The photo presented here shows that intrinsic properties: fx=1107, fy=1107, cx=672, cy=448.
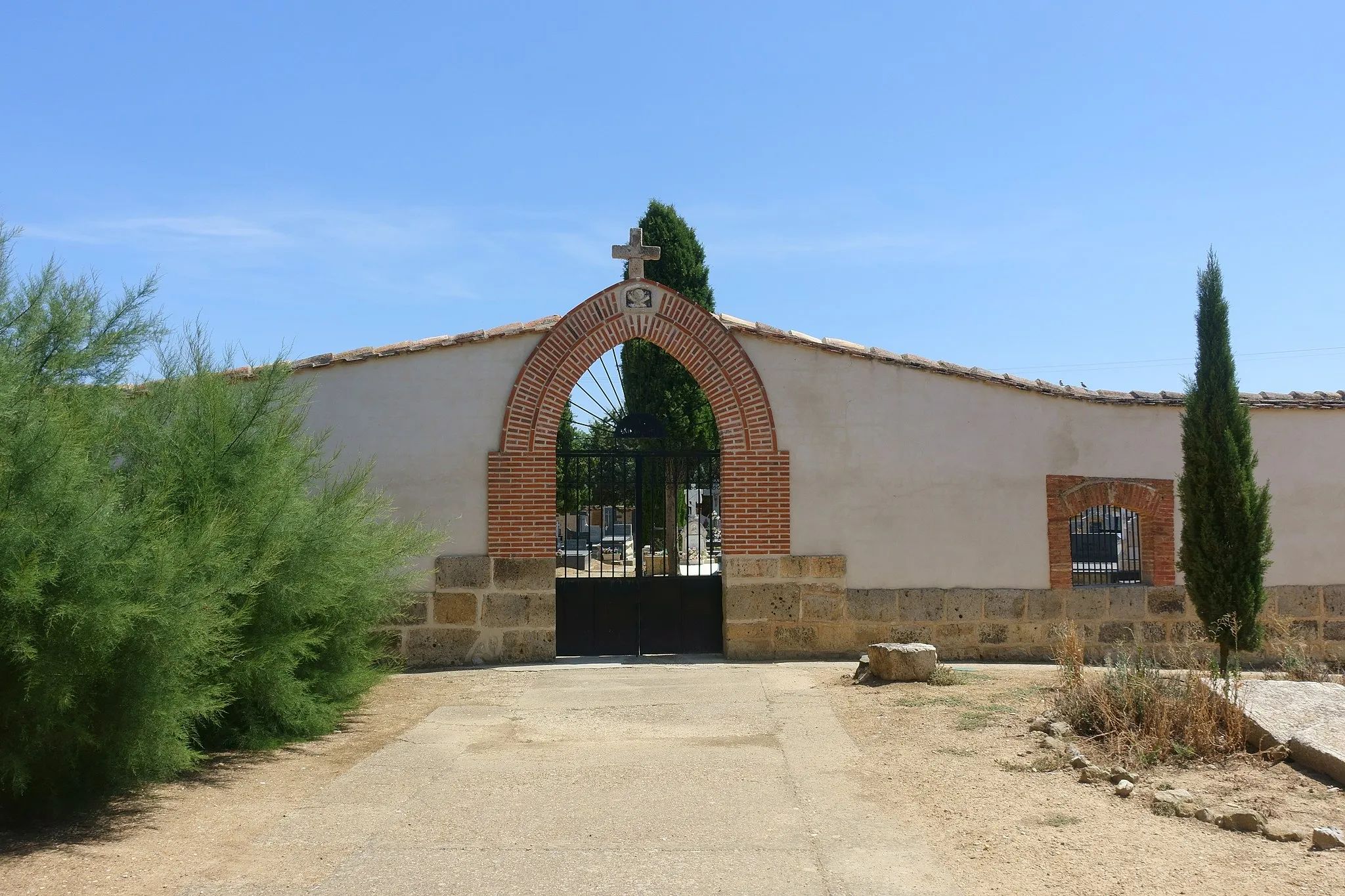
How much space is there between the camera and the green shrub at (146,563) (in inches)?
203

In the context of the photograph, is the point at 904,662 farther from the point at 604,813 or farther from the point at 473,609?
the point at 604,813

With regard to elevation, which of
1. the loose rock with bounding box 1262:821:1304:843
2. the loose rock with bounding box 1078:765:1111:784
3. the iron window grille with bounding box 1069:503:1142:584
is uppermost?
the iron window grille with bounding box 1069:503:1142:584

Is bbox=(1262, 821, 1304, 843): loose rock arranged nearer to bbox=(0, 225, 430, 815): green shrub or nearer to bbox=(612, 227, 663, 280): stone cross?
bbox=(0, 225, 430, 815): green shrub

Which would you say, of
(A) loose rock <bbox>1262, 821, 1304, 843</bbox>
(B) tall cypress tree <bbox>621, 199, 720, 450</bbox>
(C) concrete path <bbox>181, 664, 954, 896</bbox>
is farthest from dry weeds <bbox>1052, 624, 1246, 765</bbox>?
(B) tall cypress tree <bbox>621, 199, 720, 450</bbox>

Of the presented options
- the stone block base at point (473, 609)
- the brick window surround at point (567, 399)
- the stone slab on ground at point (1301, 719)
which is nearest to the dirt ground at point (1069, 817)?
the stone slab on ground at point (1301, 719)

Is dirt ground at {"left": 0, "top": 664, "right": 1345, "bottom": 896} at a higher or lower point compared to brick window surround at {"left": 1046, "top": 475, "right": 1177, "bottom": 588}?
lower

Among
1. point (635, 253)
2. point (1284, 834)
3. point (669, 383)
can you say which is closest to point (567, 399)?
point (635, 253)

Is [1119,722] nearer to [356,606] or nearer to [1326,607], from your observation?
[356,606]

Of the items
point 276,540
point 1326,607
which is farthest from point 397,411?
point 1326,607

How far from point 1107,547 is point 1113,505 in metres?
0.82

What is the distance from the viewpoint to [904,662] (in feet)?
32.6

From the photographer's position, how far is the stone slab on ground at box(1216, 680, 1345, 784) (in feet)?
20.8

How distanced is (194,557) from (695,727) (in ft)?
13.1

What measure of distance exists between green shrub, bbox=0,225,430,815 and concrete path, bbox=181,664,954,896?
0.92 metres
